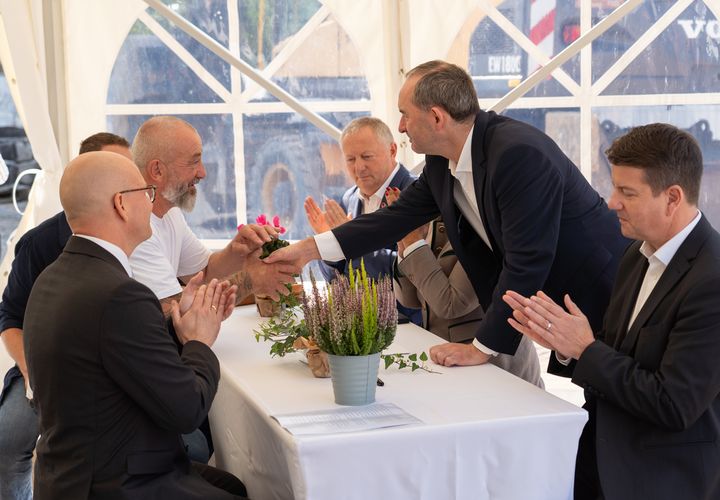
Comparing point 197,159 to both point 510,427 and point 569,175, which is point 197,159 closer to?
point 569,175

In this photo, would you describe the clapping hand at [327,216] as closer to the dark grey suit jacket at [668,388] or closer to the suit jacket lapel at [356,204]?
the suit jacket lapel at [356,204]

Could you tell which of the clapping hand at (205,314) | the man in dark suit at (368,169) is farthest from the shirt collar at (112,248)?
the man in dark suit at (368,169)

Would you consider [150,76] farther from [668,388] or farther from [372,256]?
[668,388]

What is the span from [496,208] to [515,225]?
162 mm

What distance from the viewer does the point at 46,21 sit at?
19.9ft

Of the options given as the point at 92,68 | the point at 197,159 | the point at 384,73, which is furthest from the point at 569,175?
the point at 92,68

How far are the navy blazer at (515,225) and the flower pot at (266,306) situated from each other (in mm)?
348

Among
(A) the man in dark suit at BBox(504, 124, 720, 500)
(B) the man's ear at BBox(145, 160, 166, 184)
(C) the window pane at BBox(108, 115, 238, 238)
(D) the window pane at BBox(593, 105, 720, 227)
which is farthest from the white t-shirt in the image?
(D) the window pane at BBox(593, 105, 720, 227)

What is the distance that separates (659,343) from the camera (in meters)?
2.32

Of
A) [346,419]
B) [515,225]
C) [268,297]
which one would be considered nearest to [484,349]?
[515,225]

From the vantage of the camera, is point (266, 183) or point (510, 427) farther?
point (266, 183)

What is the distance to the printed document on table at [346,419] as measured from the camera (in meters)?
2.12

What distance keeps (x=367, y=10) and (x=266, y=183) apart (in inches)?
55.5

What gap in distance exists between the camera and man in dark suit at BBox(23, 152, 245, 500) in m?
2.12
